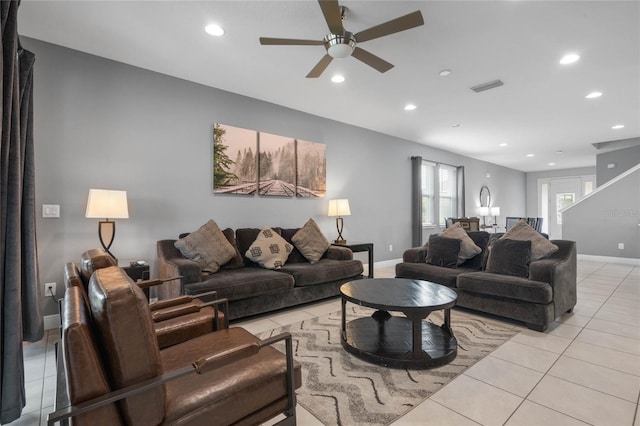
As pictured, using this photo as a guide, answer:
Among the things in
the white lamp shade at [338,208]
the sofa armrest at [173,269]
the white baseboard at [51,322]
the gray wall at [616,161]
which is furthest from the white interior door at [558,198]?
the white baseboard at [51,322]

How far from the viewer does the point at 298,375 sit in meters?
1.44

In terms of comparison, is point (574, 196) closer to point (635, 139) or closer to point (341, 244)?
point (635, 139)

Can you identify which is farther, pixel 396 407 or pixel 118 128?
pixel 118 128

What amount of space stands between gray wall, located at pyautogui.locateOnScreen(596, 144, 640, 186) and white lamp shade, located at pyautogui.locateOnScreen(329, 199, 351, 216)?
7207 millimetres

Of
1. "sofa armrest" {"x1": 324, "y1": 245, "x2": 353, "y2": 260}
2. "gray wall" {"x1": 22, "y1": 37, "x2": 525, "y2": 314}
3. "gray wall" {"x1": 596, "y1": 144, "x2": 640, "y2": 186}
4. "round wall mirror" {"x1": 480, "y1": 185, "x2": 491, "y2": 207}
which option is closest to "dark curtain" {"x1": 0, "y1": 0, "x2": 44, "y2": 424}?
"gray wall" {"x1": 22, "y1": 37, "x2": 525, "y2": 314}

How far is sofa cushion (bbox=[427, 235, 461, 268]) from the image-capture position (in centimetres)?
376

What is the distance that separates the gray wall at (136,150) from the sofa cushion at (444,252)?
6.30 feet

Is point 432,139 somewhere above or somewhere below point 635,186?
above

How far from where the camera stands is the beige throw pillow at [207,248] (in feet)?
10.8

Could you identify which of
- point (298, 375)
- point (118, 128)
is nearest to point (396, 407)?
point (298, 375)

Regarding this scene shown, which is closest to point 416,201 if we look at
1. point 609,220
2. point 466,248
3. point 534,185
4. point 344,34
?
point 466,248

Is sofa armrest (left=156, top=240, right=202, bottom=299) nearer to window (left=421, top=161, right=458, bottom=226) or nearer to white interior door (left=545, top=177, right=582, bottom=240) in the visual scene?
window (left=421, top=161, right=458, bottom=226)

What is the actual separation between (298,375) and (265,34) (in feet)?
9.23

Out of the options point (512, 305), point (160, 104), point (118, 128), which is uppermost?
point (160, 104)
